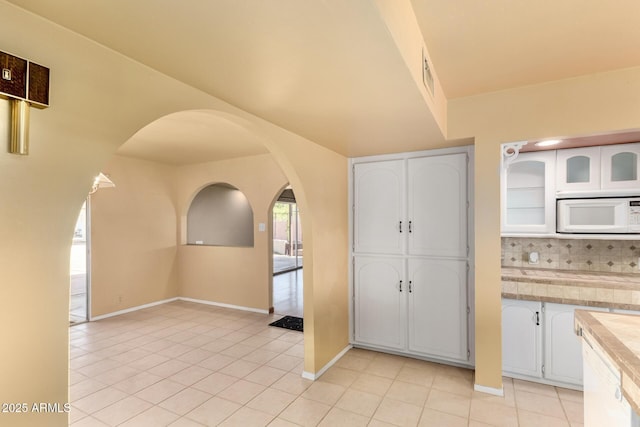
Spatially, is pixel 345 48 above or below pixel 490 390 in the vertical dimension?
above

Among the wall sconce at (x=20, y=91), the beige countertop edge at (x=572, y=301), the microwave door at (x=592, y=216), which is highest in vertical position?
the wall sconce at (x=20, y=91)

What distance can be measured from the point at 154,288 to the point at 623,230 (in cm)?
617

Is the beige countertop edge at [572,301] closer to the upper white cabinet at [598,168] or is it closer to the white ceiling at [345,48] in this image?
the upper white cabinet at [598,168]

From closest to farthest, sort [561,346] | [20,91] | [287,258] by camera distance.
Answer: [20,91], [561,346], [287,258]

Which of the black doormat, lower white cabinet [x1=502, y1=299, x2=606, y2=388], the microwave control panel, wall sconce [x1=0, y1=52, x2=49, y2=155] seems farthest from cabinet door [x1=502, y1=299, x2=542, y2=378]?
wall sconce [x1=0, y1=52, x2=49, y2=155]

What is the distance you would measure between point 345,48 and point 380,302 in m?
2.83

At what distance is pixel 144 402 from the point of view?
2.56 metres

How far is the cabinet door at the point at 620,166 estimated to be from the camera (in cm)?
282

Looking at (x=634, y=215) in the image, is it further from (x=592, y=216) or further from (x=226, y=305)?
(x=226, y=305)

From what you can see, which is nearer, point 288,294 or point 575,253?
point 575,253

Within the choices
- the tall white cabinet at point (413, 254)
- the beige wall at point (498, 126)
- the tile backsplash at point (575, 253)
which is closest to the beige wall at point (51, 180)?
the beige wall at point (498, 126)

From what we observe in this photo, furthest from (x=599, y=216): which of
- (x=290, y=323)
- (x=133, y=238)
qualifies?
(x=133, y=238)

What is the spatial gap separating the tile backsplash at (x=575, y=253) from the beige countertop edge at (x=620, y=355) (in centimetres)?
182

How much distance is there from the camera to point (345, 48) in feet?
4.26
